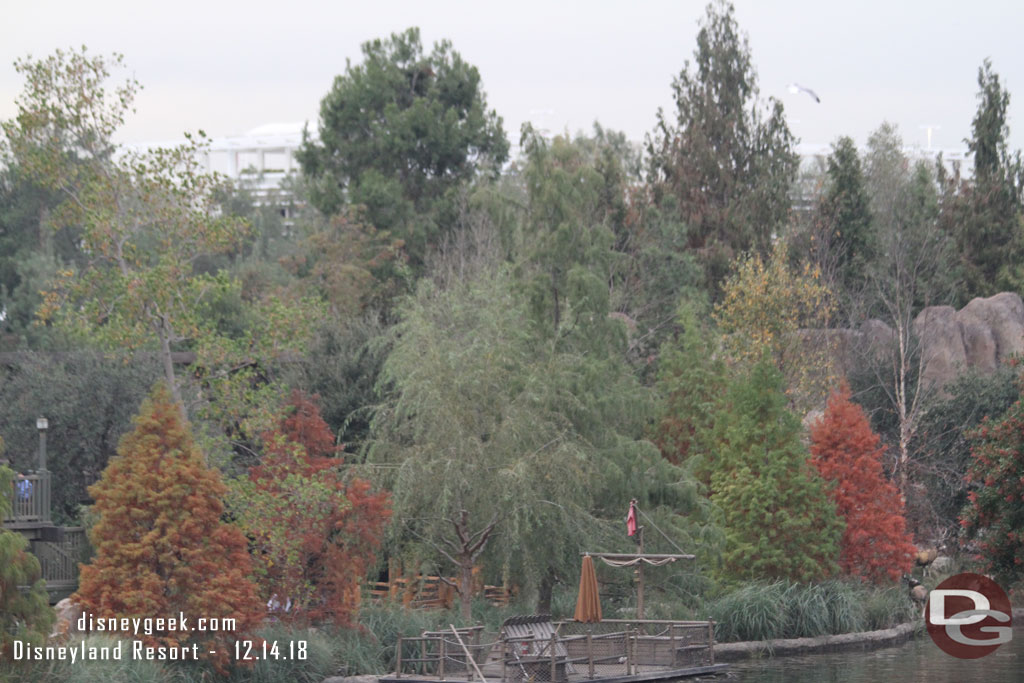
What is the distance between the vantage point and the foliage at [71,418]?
30.5 metres

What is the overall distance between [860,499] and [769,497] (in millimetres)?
3257

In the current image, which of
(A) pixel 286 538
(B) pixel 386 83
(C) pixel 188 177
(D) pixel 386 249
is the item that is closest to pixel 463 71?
(B) pixel 386 83

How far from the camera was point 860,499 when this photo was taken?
97.2 feet

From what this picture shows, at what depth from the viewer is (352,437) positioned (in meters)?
31.3

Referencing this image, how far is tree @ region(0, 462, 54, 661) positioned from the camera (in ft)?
51.6

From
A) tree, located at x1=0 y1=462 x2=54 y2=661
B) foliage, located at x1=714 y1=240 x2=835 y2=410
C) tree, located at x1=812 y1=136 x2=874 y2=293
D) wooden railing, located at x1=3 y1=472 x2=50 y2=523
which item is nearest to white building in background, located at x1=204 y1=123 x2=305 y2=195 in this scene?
tree, located at x1=812 y1=136 x2=874 y2=293

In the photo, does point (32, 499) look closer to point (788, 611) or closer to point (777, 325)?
point (788, 611)

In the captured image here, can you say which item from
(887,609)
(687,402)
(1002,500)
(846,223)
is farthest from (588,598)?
(846,223)

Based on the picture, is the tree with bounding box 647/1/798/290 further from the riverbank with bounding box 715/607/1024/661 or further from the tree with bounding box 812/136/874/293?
the riverbank with bounding box 715/607/1024/661

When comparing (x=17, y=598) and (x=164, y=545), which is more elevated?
(x=164, y=545)

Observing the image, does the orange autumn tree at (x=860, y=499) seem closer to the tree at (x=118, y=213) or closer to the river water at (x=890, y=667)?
the river water at (x=890, y=667)

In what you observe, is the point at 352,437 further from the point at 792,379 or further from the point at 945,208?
the point at 945,208

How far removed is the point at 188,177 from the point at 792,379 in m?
20.8

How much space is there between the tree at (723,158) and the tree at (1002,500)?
79.6 feet
